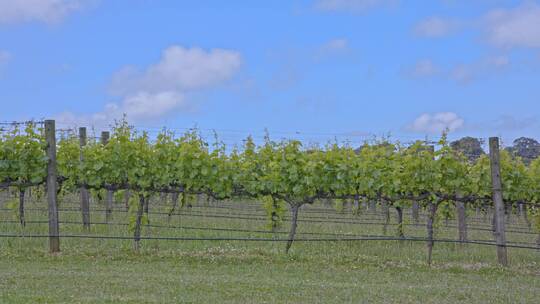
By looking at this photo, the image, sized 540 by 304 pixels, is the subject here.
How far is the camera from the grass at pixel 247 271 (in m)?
8.38

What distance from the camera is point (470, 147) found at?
14.5m

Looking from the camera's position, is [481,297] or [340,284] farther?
[340,284]

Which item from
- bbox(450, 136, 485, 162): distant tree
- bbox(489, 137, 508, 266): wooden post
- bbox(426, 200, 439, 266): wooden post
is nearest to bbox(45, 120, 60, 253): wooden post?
bbox(426, 200, 439, 266): wooden post

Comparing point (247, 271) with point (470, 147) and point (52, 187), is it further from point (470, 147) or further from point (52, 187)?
point (470, 147)

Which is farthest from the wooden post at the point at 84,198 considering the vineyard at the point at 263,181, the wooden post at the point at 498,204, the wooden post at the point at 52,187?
the wooden post at the point at 498,204

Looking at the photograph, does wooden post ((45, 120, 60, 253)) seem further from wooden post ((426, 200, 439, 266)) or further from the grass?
wooden post ((426, 200, 439, 266))

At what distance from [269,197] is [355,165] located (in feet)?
5.88

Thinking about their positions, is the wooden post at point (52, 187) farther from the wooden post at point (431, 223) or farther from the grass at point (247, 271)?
the wooden post at point (431, 223)

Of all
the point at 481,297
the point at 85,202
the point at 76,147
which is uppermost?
the point at 76,147

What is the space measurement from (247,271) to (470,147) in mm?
6187

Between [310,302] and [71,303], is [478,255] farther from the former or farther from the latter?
[71,303]

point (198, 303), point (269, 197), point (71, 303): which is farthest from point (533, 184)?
point (71, 303)

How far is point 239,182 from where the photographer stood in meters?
12.9

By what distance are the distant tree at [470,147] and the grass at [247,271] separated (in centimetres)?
180
